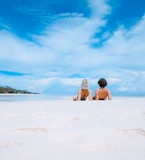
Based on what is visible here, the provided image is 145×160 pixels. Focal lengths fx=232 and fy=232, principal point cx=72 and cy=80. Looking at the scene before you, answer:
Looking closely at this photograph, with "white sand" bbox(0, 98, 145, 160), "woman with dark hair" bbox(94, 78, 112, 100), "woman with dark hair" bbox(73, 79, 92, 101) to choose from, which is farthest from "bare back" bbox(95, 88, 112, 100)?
"white sand" bbox(0, 98, 145, 160)

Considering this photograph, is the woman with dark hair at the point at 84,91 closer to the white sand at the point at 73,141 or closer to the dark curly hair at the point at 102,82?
the dark curly hair at the point at 102,82

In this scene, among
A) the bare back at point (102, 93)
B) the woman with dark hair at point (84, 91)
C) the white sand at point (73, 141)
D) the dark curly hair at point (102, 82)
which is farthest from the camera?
the woman with dark hair at point (84, 91)

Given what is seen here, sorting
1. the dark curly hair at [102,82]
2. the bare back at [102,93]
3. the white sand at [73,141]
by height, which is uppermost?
the dark curly hair at [102,82]

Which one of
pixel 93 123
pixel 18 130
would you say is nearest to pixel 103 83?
pixel 93 123

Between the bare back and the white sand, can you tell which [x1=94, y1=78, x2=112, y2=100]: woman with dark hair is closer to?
the bare back

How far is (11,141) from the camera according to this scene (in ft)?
7.69

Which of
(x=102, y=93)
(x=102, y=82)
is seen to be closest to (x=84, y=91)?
(x=102, y=93)

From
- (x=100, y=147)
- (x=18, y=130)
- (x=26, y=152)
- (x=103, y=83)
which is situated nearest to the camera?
(x=26, y=152)

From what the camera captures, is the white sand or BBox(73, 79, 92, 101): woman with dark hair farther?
BBox(73, 79, 92, 101): woman with dark hair

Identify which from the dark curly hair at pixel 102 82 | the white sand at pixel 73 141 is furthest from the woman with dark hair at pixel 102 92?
the white sand at pixel 73 141

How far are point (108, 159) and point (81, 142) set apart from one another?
452 mm

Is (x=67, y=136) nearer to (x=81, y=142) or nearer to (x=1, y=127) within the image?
(x=81, y=142)

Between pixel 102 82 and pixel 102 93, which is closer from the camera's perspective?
pixel 102 82

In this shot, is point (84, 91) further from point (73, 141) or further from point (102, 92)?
point (73, 141)
